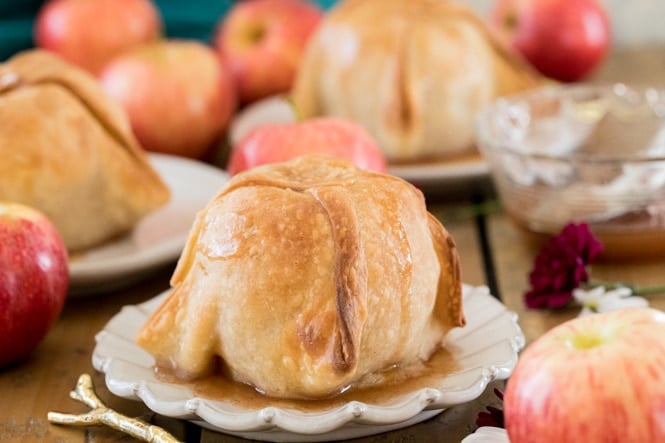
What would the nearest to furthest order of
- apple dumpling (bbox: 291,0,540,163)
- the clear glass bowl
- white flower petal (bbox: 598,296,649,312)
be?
1. white flower petal (bbox: 598,296,649,312)
2. the clear glass bowl
3. apple dumpling (bbox: 291,0,540,163)

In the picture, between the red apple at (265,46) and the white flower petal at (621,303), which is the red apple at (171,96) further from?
the white flower petal at (621,303)

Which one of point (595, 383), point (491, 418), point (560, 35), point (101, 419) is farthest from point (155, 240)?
point (560, 35)

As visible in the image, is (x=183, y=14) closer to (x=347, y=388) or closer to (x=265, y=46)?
(x=265, y=46)

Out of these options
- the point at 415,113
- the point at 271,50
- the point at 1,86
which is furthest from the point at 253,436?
the point at 271,50

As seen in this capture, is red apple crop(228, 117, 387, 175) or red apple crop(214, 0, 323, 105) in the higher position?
red apple crop(228, 117, 387, 175)

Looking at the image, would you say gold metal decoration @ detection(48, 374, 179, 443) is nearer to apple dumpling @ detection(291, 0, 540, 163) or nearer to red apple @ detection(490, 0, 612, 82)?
apple dumpling @ detection(291, 0, 540, 163)

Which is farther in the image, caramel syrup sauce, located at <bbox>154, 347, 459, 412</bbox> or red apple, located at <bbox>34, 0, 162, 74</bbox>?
red apple, located at <bbox>34, 0, 162, 74</bbox>

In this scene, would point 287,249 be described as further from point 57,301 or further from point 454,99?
point 454,99

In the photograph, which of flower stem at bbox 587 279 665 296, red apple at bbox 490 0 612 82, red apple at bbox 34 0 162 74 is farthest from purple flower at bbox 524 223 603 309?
red apple at bbox 34 0 162 74
